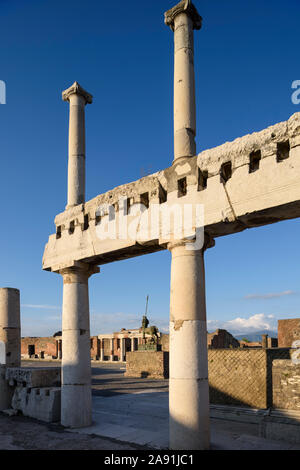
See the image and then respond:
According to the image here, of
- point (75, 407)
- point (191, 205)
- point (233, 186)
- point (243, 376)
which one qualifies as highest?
point (233, 186)

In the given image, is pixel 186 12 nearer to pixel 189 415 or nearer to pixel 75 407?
pixel 189 415

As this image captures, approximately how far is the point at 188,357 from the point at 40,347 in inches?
1755

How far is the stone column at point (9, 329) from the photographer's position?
44.3 ft

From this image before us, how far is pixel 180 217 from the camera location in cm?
796

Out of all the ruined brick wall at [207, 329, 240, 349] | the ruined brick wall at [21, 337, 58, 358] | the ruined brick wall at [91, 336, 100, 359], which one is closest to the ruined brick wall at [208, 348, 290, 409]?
the ruined brick wall at [207, 329, 240, 349]

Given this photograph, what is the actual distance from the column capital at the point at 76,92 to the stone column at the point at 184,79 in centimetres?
377

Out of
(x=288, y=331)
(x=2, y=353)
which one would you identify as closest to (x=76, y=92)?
(x=2, y=353)

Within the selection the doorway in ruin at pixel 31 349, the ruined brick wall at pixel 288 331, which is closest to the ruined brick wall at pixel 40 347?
the doorway in ruin at pixel 31 349

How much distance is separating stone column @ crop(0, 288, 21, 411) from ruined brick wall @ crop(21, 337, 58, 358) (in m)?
32.6

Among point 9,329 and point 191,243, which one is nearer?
point 191,243

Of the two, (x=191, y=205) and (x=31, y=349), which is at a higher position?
(x=191, y=205)

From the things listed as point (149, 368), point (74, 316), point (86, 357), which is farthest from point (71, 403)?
point (149, 368)

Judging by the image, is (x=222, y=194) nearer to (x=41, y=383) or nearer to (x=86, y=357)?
(x=86, y=357)

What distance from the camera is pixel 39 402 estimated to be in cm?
1152
